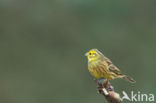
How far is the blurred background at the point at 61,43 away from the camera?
31.8 ft

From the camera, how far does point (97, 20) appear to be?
34.8ft

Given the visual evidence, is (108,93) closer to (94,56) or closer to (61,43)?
→ (94,56)

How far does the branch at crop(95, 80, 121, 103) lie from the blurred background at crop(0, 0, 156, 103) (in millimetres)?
6073

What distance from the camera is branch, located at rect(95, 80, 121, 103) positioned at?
2951 millimetres

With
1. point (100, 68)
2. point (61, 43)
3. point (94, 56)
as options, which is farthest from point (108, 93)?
point (61, 43)

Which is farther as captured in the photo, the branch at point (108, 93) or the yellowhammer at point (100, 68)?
the yellowhammer at point (100, 68)

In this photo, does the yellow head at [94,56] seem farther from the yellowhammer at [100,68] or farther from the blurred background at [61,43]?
the blurred background at [61,43]

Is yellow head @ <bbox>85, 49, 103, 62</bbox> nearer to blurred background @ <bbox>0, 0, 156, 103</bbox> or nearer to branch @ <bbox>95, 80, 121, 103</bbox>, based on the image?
branch @ <bbox>95, 80, 121, 103</bbox>

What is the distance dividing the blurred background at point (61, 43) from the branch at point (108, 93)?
6073mm

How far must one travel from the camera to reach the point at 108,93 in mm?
3025

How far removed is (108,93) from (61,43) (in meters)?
7.29

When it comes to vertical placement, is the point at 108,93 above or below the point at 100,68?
below

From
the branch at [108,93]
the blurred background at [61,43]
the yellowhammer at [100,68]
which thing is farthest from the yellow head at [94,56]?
the blurred background at [61,43]

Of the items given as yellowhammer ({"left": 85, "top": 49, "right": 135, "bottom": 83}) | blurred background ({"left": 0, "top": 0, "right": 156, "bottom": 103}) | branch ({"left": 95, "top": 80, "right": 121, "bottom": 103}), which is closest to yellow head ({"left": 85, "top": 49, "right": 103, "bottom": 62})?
yellowhammer ({"left": 85, "top": 49, "right": 135, "bottom": 83})
